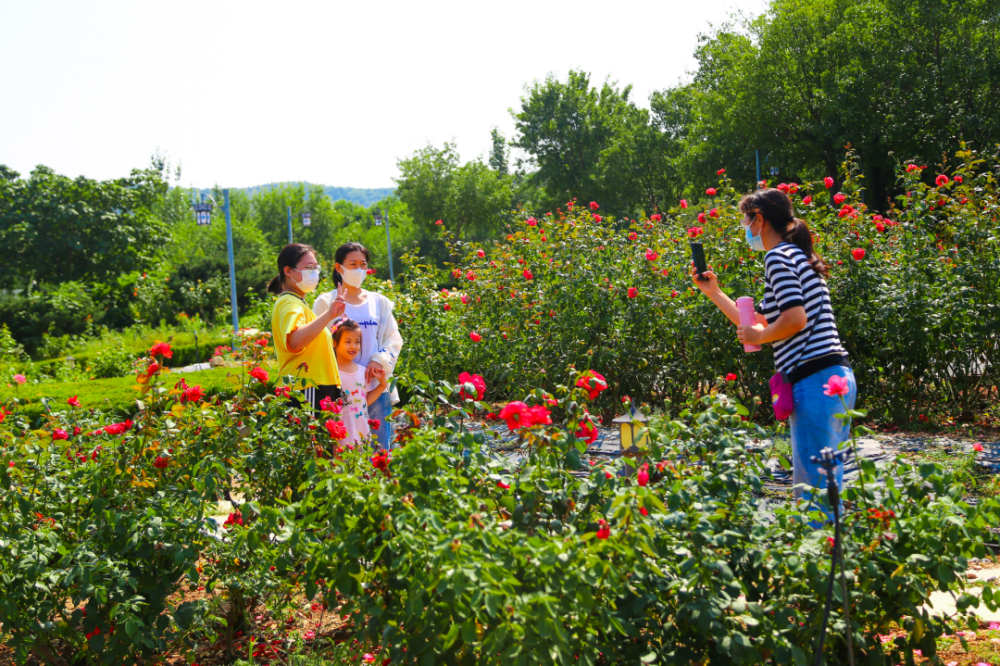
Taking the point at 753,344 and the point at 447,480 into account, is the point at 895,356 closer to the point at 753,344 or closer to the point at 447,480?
the point at 753,344

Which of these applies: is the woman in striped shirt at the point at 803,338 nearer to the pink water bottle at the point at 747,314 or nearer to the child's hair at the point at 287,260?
the pink water bottle at the point at 747,314

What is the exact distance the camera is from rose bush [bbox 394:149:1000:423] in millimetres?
5070

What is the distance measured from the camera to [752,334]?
2.82 m

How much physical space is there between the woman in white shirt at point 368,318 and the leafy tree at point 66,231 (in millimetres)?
22233

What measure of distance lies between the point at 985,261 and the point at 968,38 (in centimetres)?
1945

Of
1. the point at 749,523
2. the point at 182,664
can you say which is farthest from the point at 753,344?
the point at 182,664

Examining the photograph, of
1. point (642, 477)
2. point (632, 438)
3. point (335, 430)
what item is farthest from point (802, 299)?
point (335, 430)

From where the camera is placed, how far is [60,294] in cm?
2000

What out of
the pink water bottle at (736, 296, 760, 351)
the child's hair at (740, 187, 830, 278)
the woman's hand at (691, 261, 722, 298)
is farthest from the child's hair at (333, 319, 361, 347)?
the child's hair at (740, 187, 830, 278)

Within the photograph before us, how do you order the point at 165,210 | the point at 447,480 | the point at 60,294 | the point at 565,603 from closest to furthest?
the point at 565,603 → the point at 447,480 → the point at 60,294 → the point at 165,210

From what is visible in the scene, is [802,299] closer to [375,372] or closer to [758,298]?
[375,372]

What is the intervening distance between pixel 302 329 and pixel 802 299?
7.33 feet

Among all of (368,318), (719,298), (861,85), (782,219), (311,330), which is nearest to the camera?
(782,219)

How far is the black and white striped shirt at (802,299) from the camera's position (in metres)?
2.70
